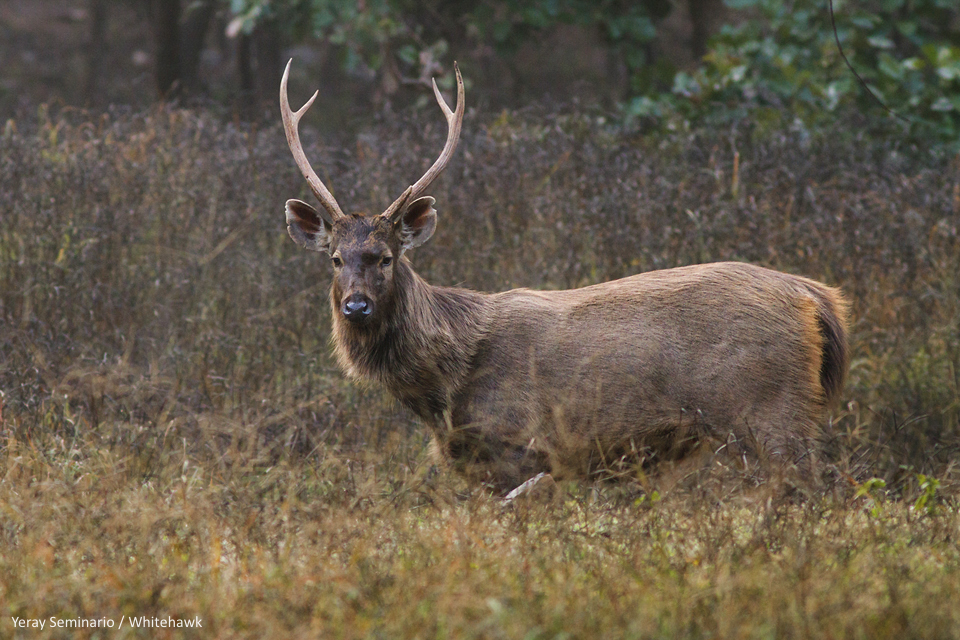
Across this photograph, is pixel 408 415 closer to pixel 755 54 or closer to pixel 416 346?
pixel 416 346

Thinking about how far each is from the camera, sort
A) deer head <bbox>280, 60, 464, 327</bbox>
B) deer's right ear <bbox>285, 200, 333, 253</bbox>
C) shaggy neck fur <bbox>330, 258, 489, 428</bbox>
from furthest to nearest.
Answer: deer's right ear <bbox>285, 200, 333, 253</bbox> < shaggy neck fur <bbox>330, 258, 489, 428</bbox> < deer head <bbox>280, 60, 464, 327</bbox>

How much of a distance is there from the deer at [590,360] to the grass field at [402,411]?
33 cm

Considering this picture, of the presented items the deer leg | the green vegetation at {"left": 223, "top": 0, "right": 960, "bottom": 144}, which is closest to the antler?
the deer leg

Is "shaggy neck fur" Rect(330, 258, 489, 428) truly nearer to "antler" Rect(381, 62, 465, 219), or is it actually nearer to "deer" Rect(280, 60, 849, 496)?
"deer" Rect(280, 60, 849, 496)

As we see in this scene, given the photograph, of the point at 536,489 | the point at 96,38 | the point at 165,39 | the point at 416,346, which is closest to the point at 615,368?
the point at 536,489

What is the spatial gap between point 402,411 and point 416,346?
1.08 meters

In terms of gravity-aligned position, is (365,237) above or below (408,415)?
above

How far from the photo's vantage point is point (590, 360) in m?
4.99

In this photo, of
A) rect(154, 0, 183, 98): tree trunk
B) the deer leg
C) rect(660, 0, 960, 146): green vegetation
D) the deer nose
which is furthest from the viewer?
rect(154, 0, 183, 98): tree trunk

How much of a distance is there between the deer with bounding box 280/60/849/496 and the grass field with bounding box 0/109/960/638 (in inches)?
13.2

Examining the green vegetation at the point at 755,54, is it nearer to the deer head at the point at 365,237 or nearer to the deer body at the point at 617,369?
the deer body at the point at 617,369

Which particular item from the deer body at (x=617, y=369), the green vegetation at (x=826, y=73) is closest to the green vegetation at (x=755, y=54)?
the green vegetation at (x=826, y=73)

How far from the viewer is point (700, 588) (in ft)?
10.7

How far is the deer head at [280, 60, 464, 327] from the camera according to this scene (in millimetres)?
4918
